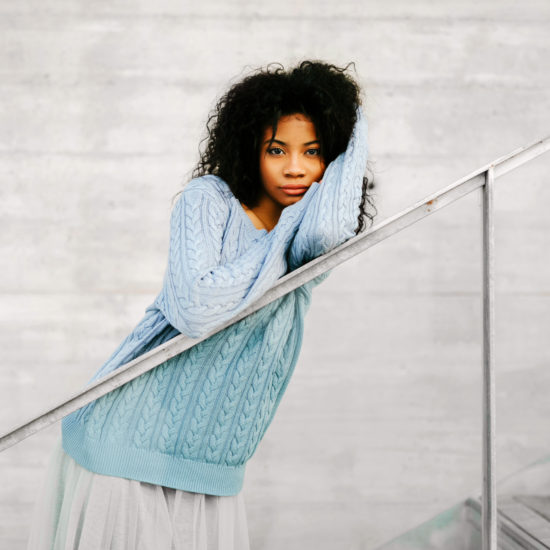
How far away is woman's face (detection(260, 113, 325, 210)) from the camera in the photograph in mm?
967

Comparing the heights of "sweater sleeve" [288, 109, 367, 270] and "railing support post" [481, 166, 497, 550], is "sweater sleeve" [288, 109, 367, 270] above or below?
above

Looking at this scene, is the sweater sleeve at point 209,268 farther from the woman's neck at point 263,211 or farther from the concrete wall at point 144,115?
the concrete wall at point 144,115

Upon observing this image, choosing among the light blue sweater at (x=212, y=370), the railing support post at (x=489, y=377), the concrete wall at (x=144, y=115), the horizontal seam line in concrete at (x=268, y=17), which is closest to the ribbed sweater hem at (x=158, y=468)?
the light blue sweater at (x=212, y=370)

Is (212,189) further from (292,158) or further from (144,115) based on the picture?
(144,115)

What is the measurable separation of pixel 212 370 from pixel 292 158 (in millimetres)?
299

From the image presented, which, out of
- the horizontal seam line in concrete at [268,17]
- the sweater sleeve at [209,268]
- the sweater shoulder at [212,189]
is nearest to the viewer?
the sweater sleeve at [209,268]

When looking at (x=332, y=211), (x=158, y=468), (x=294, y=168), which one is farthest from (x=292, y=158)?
(x=158, y=468)

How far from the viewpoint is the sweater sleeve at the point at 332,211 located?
0.86 m

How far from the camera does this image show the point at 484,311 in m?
0.91

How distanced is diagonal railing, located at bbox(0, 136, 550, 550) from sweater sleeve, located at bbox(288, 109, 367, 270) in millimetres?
19

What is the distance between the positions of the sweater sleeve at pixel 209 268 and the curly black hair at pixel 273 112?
10cm

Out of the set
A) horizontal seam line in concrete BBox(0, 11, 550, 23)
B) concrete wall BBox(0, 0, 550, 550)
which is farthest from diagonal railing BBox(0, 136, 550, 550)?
horizontal seam line in concrete BBox(0, 11, 550, 23)

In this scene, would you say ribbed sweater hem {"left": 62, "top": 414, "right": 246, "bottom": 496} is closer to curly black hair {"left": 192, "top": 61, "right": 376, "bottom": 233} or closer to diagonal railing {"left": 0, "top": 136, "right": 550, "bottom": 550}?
diagonal railing {"left": 0, "top": 136, "right": 550, "bottom": 550}

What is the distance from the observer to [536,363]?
994 mm
